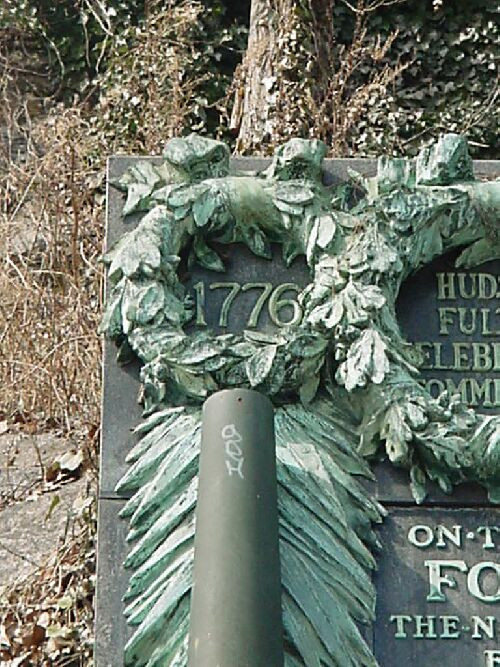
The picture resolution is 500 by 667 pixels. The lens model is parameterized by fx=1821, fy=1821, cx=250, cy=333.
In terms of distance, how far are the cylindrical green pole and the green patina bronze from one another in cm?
42

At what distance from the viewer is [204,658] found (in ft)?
16.9

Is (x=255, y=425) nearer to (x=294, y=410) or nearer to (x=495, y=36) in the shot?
(x=294, y=410)

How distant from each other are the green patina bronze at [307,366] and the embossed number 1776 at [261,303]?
6 centimetres

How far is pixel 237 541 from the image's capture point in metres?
5.32

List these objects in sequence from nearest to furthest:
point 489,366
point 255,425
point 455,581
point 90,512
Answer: point 255,425 → point 455,581 → point 489,366 → point 90,512

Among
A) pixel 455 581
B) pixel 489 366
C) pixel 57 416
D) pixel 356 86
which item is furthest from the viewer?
pixel 356 86

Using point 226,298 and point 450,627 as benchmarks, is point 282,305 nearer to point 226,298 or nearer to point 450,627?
point 226,298

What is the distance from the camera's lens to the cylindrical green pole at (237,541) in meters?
5.16

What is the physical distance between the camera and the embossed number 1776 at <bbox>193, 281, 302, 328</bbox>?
6359mm

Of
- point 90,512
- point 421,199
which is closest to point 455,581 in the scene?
point 421,199

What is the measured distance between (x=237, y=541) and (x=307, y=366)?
3.34 ft

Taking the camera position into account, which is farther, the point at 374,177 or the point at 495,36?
the point at 495,36

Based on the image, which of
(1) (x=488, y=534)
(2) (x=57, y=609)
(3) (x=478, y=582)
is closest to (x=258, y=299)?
(1) (x=488, y=534)

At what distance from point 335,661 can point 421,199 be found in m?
1.74
